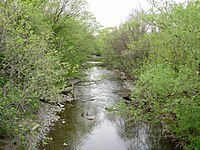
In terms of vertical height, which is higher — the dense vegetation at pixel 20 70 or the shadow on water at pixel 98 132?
the dense vegetation at pixel 20 70

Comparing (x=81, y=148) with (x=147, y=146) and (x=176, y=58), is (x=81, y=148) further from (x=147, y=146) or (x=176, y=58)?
(x=176, y=58)

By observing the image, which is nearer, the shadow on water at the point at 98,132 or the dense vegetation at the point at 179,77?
the dense vegetation at the point at 179,77

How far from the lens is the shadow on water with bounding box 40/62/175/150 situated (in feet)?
49.6

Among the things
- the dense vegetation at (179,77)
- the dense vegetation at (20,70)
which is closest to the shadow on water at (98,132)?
the dense vegetation at (179,77)

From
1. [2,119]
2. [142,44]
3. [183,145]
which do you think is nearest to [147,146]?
[183,145]

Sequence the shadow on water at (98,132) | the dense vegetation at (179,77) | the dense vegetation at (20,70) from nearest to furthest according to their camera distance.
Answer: the dense vegetation at (20,70) < the dense vegetation at (179,77) < the shadow on water at (98,132)

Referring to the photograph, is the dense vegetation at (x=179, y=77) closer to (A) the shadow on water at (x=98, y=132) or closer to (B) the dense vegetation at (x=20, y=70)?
(A) the shadow on water at (x=98, y=132)

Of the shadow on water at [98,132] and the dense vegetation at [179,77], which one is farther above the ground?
the dense vegetation at [179,77]

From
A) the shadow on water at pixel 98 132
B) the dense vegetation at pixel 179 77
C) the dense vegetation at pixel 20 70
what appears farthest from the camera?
the shadow on water at pixel 98 132

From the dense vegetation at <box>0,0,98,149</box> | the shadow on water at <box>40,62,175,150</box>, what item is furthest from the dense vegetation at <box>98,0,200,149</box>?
the dense vegetation at <box>0,0,98,149</box>

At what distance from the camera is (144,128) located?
18281mm

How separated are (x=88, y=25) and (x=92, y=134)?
64.1ft

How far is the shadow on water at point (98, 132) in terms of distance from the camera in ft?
49.6

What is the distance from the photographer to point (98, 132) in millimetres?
17438
